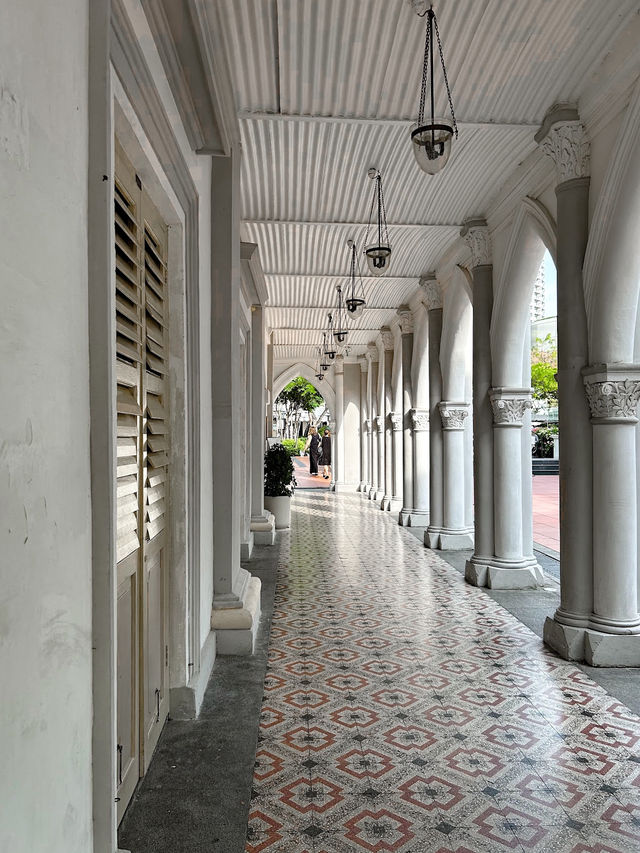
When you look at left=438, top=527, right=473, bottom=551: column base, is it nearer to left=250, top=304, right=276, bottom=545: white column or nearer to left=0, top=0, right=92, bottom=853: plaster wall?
left=250, top=304, right=276, bottom=545: white column

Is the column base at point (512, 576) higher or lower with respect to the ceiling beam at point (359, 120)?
lower

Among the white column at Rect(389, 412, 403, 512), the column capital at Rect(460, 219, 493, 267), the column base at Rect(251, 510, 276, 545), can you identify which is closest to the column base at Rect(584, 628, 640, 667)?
the column capital at Rect(460, 219, 493, 267)

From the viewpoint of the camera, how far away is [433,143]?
4.30 m

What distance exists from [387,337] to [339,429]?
6947 millimetres

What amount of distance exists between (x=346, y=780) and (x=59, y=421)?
2.68 m

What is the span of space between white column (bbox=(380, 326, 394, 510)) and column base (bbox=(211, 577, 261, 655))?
12.3 m

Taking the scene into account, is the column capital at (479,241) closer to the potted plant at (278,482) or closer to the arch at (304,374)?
the potted plant at (278,482)

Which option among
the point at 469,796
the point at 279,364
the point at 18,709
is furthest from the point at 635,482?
the point at 279,364

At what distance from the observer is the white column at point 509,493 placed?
8266 mm

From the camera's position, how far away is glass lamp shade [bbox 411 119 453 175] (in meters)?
4.26

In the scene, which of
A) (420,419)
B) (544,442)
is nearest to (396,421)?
(420,419)

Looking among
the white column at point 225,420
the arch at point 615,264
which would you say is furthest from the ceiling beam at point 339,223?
the arch at point 615,264

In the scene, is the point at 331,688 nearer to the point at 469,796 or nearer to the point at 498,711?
the point at 498,711

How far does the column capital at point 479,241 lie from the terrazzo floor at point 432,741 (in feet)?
13.8
